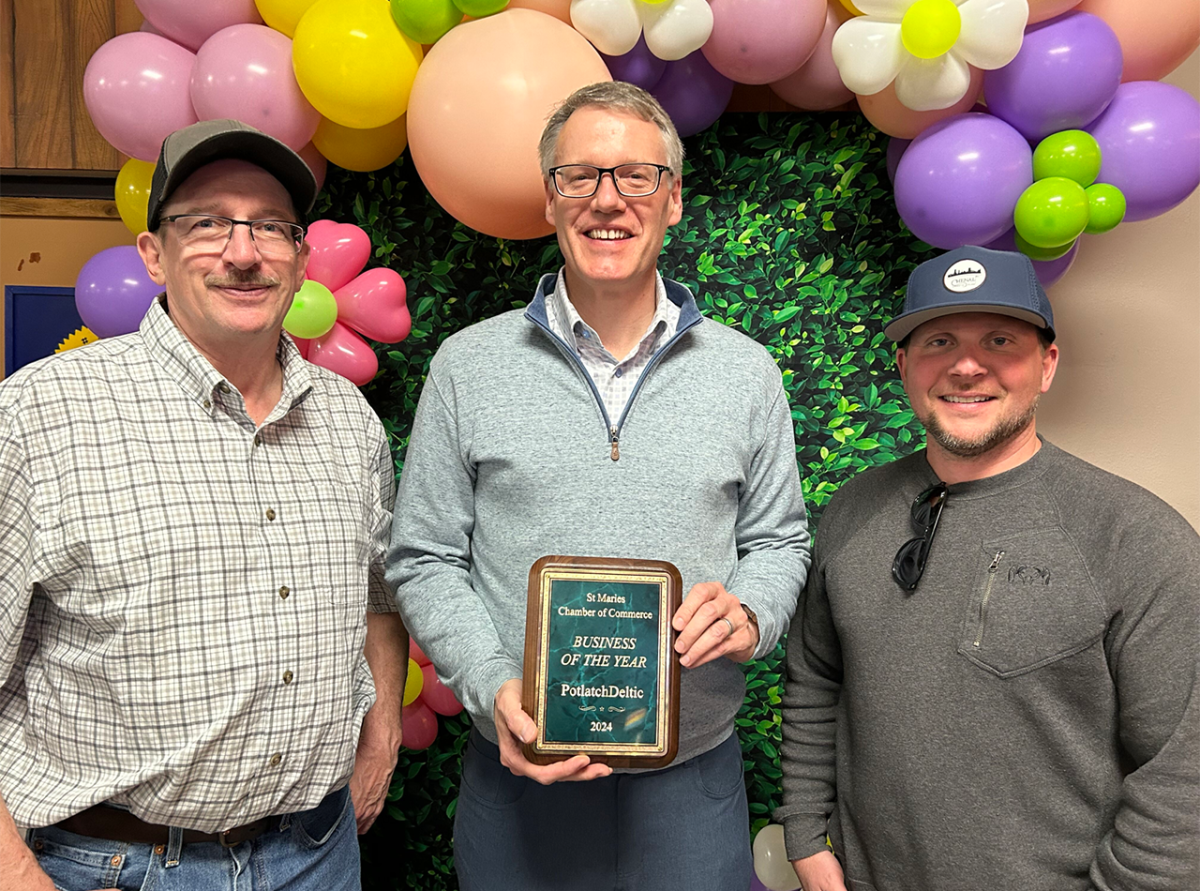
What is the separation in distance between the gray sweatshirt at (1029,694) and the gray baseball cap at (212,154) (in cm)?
119

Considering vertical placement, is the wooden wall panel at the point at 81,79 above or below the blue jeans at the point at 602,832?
above

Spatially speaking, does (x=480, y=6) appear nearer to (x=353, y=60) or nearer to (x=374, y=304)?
(x=353, y=60)

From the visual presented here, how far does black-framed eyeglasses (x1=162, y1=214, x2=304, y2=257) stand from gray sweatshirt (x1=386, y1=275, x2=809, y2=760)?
0.35 m

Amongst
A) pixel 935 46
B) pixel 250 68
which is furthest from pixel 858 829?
pixel 250 68

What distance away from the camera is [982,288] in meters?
1.39

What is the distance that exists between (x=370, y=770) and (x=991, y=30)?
1979 mm

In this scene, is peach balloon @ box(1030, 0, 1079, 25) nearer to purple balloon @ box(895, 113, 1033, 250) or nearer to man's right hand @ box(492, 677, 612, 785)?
purple balloon @ box(895, 113, 1033, 250)

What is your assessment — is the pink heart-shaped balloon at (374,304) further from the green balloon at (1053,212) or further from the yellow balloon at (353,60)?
the green balloon at (1053,212)

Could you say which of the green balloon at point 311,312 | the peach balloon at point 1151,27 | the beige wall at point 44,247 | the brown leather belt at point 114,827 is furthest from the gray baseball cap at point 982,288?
the beige wall at point 44,247

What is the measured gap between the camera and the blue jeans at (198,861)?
1241 mm

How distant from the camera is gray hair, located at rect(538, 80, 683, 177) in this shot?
4.78 feet

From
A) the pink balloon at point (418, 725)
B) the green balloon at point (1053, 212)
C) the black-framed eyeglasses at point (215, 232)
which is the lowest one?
the pink balloon at point (418, 725)

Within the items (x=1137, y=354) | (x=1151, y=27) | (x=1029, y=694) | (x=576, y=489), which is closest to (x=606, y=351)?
(x=576, y=489)

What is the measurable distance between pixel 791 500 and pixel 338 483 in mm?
815
